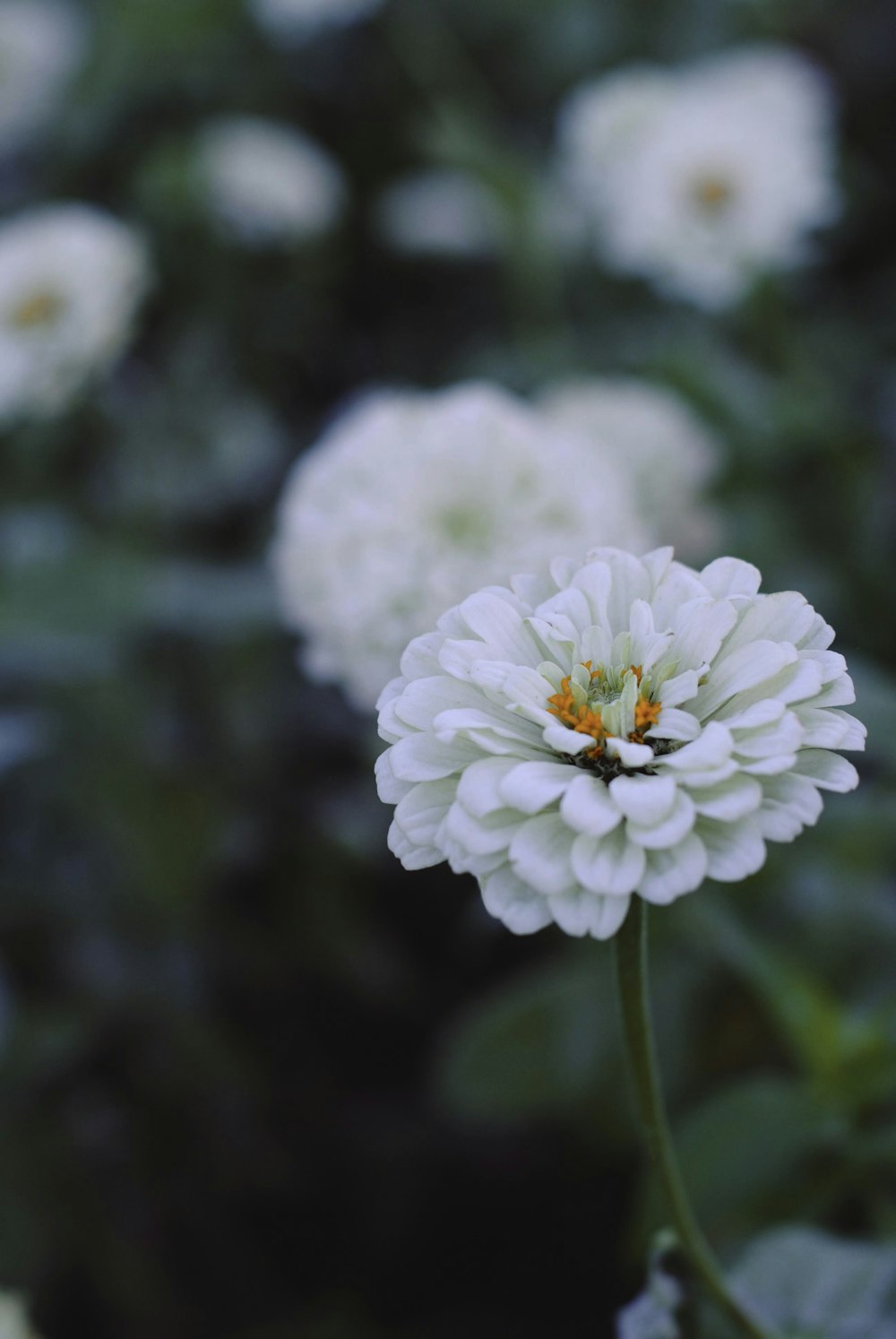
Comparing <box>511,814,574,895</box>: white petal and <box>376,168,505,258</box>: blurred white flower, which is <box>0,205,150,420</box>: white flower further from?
<box>511,814,574,895</box>: white petal

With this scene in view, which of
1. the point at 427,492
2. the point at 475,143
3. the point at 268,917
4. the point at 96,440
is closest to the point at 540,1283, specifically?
the point at 268,917

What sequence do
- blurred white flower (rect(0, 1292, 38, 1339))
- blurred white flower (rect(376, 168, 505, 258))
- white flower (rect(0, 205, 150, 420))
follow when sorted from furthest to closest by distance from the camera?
1. blurred white flower (rect(376, 168, 505, 258))
2. white flower (rect(0, 205, 150, 420))
3. blurred white flower (rect(0, 1292, 38, 1339))

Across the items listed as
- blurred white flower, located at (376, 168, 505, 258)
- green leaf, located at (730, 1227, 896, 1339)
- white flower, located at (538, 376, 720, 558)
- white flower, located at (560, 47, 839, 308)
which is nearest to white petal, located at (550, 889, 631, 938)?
green leaf, located at (730, 1227, 896, 1339)

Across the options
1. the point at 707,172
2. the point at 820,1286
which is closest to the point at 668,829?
the point at 820,1286

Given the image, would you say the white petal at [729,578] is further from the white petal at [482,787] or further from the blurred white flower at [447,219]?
the blurred white flower at [447,219]

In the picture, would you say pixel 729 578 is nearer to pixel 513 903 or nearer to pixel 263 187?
pixel 513 903

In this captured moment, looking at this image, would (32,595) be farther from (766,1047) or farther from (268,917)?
(766,1047)
